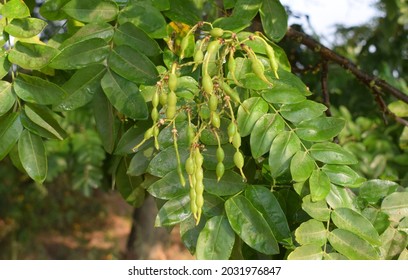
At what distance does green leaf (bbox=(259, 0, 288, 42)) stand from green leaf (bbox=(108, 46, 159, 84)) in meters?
0.24

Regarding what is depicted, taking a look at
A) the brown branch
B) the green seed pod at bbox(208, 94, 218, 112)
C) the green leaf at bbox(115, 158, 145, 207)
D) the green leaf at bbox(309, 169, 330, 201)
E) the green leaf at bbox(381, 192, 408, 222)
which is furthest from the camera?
the brown branch

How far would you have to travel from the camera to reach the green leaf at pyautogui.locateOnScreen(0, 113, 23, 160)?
98 centimetres

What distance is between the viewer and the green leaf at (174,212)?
935 millimetres

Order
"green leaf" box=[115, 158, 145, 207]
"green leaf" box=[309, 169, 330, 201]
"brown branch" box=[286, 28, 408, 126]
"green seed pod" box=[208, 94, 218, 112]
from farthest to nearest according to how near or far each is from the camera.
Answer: "brown branch" box=[286, 28, 408, 126]
"green leaf" box=[115, 158, 145, 207]
"green leaf" box=[309, 169, 330, 201]
"green seed pod" box=[208, 94, 218, 112]

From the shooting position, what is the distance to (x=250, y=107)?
943mm

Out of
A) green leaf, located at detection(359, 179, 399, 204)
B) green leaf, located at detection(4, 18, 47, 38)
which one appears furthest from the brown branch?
green leaf, located at detection(4, 18, 47, 38)

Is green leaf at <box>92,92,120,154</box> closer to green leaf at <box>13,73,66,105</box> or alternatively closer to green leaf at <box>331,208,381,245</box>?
green leaf at <box>13,73,66,105</box>

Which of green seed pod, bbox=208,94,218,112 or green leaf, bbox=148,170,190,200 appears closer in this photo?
green seed pod, bbox=208,94,218,112

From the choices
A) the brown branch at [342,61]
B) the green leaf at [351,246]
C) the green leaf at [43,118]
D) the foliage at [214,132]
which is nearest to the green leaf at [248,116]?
the foliage at [214,132]

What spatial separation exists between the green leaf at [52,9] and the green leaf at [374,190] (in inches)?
23.6

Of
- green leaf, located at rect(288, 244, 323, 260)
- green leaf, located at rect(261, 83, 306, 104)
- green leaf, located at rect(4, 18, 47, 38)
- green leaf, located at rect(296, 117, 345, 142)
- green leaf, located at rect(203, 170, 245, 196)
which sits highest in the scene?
green leaf, located at rect(261, 83, 306, 104)

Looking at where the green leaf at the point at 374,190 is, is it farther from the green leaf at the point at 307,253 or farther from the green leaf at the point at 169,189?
the green leaf at the point at 169,189

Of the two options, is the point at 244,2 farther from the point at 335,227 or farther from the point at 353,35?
the point at 353,35

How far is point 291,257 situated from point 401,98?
0.64m
